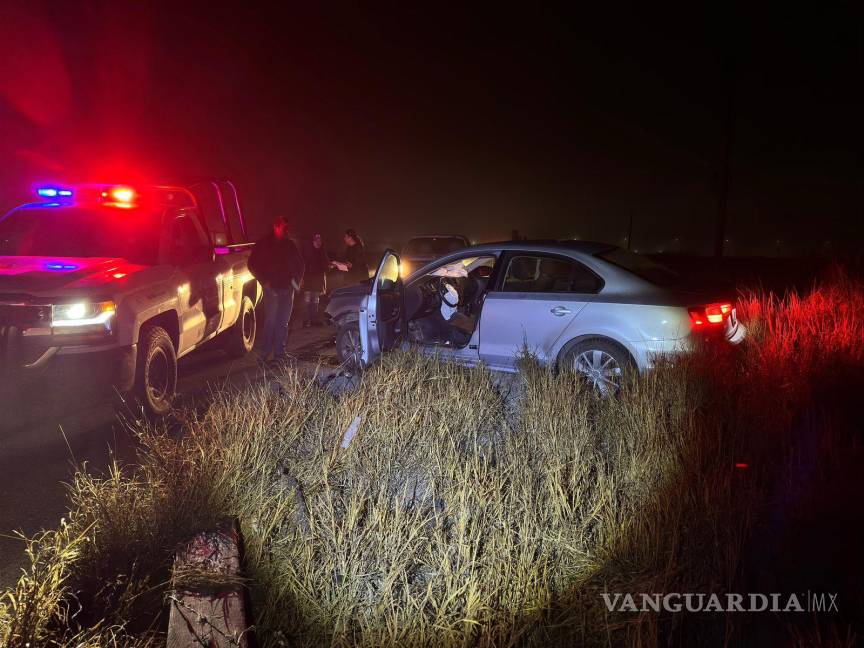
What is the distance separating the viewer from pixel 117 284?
530cm

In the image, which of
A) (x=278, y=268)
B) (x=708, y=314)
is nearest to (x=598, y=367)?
(x=708, y=314)

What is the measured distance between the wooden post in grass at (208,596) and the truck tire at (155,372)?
3221 millimetres

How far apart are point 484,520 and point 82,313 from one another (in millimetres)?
3963

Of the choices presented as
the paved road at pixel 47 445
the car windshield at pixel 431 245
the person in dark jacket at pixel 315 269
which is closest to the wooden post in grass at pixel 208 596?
the paved road at pixel 47 445

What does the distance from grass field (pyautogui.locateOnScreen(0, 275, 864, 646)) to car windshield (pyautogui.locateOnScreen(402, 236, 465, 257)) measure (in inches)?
460

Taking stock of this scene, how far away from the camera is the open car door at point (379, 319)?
6297mm

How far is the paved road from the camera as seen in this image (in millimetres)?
3678

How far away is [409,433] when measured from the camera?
164 inches

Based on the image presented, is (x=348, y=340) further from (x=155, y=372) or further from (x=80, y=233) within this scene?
(x=80, y=233)

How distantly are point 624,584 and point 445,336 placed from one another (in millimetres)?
4925

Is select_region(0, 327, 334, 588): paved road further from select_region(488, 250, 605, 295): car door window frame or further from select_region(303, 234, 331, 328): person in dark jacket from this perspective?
Answer: select_region(303, 234, 331, 328): person in dark jacket

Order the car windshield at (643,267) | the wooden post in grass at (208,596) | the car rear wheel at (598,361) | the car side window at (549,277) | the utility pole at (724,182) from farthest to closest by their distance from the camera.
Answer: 1. the utility pole at (724,182)
2. the car side window at (549,277)
3. the car windshield at (643,267)
4. the car rear wheel at (598,361)
5. the wooden post in grass at (208,596)

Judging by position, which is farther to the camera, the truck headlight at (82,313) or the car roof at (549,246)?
the car roof at (549,246)

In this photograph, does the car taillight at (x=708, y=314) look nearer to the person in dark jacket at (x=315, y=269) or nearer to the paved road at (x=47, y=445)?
the paved road at (x=47, y=445)
